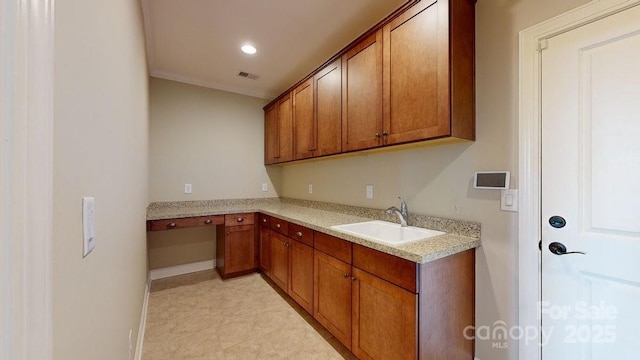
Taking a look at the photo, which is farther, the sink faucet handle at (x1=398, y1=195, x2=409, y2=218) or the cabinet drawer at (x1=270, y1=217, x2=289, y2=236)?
the cabinet drawer at (x1=270, y1=217, x2=289, y2=236)

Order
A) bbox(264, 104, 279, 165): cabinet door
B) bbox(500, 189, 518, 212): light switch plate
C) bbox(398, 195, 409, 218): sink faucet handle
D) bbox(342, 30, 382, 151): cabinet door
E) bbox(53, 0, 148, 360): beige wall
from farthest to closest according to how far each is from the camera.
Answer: bbox(264, 104, 279, 165): cabinet door, bbox(398, 195, 409, 218): sink faucet handle, bbox(342, 30, 382, 151): cabinet door, bbox(500, 189, 518, 212): light switch plate, bbox(53, 0, 148, 360): beige wall

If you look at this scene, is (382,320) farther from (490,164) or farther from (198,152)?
(198,152)

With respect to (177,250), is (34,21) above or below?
above

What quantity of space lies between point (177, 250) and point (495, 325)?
3.36 meters

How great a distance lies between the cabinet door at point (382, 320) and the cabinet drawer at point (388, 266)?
35mm

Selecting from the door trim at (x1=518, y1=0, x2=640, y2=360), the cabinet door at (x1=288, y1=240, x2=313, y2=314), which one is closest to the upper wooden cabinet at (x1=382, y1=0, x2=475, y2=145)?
the door trim at (x1=518, y1=0, x2=640, y2=360)

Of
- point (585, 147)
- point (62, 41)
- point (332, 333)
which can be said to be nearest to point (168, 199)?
point (332, 333)

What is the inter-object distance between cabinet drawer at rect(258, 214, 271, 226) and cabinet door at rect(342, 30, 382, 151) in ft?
4.32

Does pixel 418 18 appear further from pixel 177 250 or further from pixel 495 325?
pixel 177 250

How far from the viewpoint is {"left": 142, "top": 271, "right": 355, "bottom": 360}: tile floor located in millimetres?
1882

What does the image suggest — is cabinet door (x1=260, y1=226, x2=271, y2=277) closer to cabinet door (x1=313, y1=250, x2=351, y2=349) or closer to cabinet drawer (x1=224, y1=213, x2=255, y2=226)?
cabinet drawer (x1=224, y1=213, x2=255, y2=226)

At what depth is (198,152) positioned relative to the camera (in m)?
3.47

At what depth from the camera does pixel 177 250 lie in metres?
3.33

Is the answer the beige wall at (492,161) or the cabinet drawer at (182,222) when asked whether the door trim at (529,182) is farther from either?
the cabinet drawer at (182,222)
